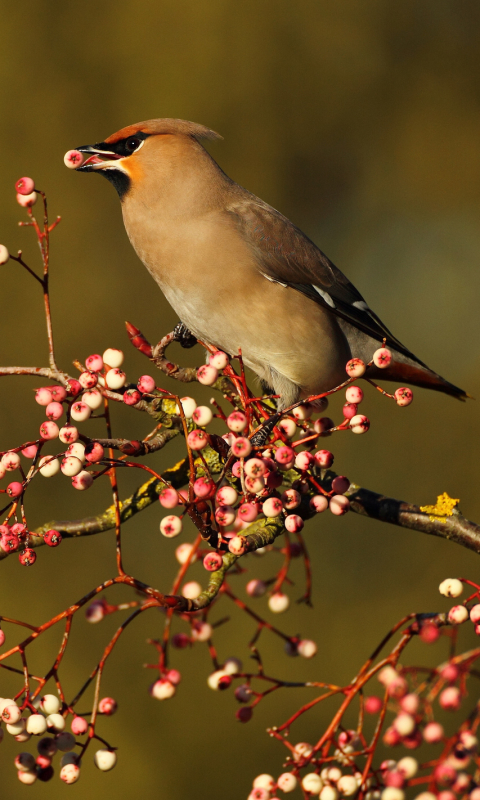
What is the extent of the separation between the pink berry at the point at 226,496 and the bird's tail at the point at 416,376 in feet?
3.61

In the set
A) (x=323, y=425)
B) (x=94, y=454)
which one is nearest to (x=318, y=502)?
(x=323, y=425)

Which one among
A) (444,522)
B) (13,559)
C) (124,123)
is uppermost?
(124,123)

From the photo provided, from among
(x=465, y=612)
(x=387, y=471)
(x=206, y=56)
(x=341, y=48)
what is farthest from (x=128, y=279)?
(x=465, y=612)

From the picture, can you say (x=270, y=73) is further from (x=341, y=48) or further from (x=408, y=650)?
(x=408, y=650)

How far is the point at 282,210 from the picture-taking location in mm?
6152

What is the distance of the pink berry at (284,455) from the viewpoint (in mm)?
1610

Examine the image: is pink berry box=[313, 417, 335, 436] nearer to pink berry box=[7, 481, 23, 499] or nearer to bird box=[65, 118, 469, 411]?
bird box=[65, 118, 469, 411]

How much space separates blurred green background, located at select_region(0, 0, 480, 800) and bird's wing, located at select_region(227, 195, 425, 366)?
2393 mm

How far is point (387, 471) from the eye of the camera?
18.0 ft

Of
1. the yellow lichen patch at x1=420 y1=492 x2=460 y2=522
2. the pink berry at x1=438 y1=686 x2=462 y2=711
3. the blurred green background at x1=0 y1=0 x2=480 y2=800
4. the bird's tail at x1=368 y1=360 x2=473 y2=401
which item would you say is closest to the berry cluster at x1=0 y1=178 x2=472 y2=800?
the pink berry at x1=438 y1=686 x2=462 y2=711

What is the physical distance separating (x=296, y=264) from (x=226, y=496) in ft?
3.98

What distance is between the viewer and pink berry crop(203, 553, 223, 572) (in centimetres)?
158

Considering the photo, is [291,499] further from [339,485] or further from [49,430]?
[49,430]

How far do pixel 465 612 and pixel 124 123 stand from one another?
4.92 meters
